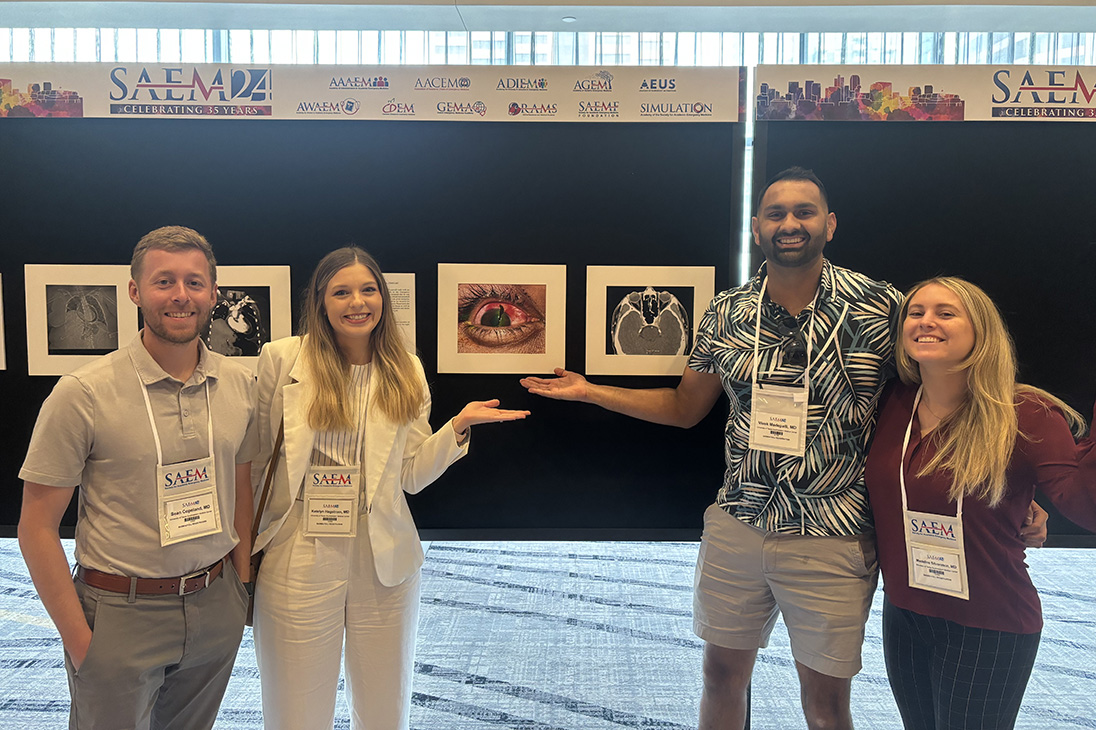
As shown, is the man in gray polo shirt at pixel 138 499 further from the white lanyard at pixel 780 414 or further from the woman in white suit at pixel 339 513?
the white lanyard at pixel 780 414

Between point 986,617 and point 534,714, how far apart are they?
1.98 meters

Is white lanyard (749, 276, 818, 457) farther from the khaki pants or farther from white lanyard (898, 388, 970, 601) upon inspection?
the khaki pants

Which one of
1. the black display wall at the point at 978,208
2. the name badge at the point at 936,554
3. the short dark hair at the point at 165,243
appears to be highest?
the black display wall at the point at 978,208

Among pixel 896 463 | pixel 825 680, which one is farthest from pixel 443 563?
pixel 896 463

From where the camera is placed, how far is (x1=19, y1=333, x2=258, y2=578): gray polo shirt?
1.70 m

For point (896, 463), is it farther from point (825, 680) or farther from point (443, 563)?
point (443, 563)

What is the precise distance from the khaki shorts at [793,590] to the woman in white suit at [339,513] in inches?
39.5

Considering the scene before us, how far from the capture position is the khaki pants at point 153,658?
174 centimetres

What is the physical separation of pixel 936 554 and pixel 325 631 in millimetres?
1801

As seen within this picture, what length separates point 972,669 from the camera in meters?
1.78

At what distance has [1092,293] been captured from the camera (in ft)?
8.46

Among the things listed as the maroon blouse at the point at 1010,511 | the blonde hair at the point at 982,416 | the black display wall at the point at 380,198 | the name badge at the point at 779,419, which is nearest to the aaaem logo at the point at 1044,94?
the black display wall at the point at 380,198

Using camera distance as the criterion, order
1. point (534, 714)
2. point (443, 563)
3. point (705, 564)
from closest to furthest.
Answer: point (705, 564)
point (534, 714)
point (443, 563)

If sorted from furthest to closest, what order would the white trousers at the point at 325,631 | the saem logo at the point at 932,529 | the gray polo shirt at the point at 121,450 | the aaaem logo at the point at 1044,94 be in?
the aaaem logo at the point at 1044,94 < the white trousers at the point at 325,631 < the saem logo at the point at 932,529 < the gray polo shirt at the point at 121,450
